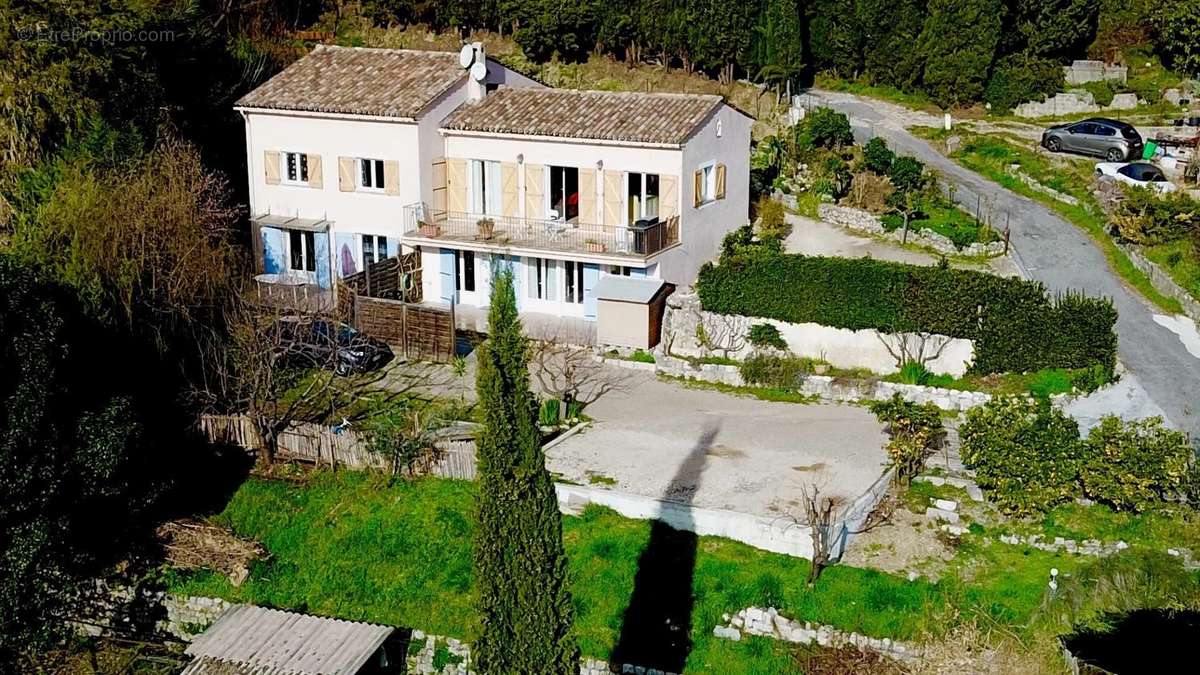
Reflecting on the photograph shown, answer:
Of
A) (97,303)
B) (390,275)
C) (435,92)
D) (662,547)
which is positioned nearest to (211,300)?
(97,303)

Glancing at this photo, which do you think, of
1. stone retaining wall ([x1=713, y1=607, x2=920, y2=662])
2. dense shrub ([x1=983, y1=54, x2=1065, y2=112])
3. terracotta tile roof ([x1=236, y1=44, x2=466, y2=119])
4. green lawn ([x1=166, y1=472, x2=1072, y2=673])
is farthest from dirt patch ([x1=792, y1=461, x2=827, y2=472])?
dense shrub ([x1=983, y1=54, x2=1065, y2=112])

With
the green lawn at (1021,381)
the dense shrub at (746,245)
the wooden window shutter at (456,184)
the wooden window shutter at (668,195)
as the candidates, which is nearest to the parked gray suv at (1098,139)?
the dense shrub at (746,245)

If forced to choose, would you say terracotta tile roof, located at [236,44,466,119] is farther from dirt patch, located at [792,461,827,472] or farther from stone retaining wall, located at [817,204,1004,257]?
dirt patch, located at [792,461,827,472]

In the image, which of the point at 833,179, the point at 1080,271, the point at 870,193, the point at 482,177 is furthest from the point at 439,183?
the point at 1080,271

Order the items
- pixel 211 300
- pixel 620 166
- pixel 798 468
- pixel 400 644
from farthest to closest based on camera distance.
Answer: pixel 620 166 → pixel 211 300 → pixel 798 468 → pixel 400 644

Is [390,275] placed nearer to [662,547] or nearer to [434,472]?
[434,472]

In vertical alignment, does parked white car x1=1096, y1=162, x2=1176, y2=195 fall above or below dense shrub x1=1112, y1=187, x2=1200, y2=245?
above
